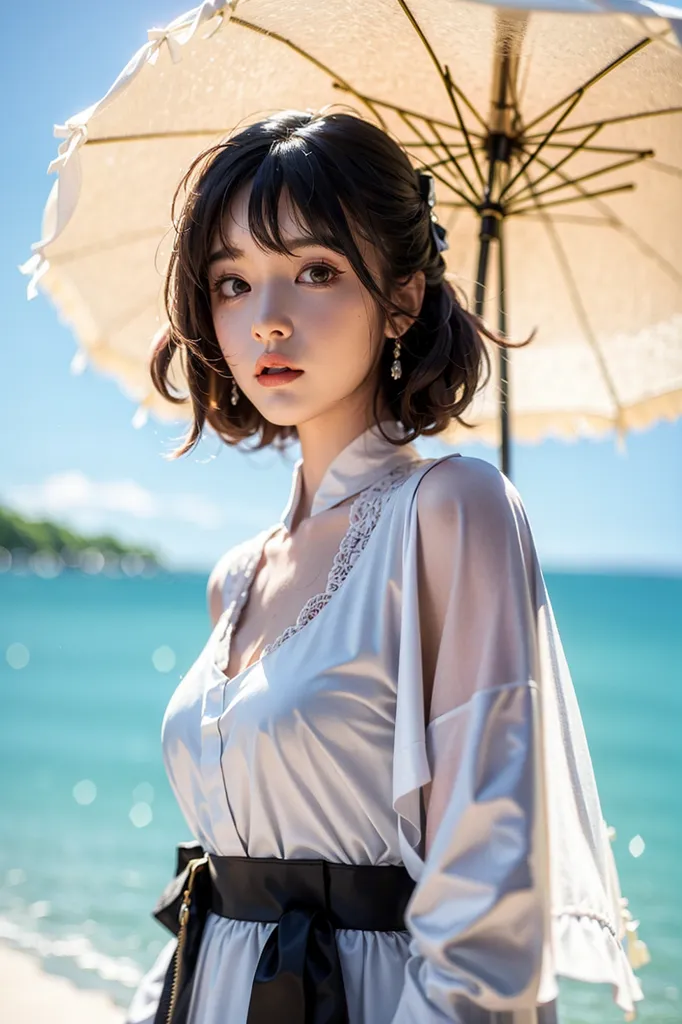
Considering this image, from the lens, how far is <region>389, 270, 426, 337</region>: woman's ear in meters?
1.91

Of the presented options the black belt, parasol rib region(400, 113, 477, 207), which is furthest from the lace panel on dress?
parasol rib region(400, 113, 477, 207)

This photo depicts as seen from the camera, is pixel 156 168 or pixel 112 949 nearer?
pixel 156 168

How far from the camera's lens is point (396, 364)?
1959 millimetres

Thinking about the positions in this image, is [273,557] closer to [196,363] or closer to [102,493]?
[196,363]

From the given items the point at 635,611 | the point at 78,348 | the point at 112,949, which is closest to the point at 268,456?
the point at 78,348

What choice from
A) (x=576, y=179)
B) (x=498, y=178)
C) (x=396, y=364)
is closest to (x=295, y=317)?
(x=396, y=364)

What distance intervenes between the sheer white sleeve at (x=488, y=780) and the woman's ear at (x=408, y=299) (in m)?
0.43

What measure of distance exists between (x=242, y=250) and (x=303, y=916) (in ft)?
3.63

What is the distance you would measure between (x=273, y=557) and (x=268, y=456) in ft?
1.36

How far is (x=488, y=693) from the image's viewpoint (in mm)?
1383

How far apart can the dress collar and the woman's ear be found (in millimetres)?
185

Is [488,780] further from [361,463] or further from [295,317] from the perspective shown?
[295,317]

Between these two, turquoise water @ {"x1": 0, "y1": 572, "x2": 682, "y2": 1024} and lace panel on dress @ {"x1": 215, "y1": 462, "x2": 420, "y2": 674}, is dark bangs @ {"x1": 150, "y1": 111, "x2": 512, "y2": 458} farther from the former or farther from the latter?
turquoise water @ {"x1": 0, "y1": 572, "x2": 682, "y2": 1024}

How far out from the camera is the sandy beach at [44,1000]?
5020 mm
